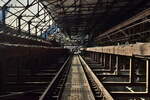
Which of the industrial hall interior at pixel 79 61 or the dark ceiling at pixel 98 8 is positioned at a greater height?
→ the dark ceiling at pixel 98 8

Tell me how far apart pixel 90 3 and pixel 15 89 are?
62.4ft

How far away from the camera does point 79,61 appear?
92.3 feet

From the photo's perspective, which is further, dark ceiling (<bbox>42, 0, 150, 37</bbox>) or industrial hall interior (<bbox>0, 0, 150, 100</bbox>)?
dark ceiling (<bbox>42, 0, 150, 37</bbox>)

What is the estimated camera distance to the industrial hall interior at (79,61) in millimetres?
7681

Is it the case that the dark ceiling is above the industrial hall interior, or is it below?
above

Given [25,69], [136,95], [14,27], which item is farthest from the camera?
[14,27]

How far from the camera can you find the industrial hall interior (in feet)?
25.2

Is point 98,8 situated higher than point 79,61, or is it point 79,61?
point 98,8

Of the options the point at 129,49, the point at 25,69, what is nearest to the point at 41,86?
the point at 25,69

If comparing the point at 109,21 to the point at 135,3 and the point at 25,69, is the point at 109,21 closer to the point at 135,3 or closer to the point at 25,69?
the point at 135,3

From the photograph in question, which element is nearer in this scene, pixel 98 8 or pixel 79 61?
pixel 79 61

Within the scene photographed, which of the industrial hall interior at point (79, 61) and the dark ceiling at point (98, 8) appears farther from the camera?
the dark ceiling at point (98, 8)

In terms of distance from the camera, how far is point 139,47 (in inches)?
238

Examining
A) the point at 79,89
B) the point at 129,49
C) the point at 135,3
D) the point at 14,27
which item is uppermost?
the point at 135,3
